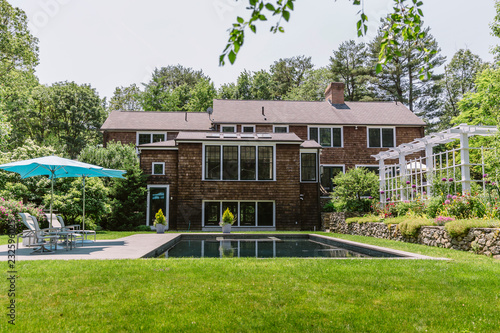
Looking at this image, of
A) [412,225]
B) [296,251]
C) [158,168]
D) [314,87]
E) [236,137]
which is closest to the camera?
[296,251]

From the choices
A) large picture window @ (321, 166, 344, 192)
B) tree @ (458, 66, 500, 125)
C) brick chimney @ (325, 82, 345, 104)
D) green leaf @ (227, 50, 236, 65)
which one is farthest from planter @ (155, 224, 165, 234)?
brick chimney @ (325, 82, 345, 104)

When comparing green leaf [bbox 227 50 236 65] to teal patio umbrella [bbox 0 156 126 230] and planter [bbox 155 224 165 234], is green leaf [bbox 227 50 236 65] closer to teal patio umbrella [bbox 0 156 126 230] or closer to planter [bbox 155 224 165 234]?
teal patio umbrella [bbox 0 156 126 230]

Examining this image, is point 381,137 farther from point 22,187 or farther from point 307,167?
point 22,187

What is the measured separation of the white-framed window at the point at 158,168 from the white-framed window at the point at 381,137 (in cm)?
1413

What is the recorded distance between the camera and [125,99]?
160 ft

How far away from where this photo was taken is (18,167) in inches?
410

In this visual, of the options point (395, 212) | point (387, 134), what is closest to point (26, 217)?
point (395, 212)

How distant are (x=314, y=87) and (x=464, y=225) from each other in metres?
37.4

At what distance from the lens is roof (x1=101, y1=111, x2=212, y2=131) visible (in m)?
27.5

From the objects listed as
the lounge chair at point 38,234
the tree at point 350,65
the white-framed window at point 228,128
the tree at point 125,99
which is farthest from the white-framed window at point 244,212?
the tree at point 125,99

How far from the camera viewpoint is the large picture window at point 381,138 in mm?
27547

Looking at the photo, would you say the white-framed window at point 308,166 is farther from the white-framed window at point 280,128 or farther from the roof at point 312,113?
the roof at point 312,113

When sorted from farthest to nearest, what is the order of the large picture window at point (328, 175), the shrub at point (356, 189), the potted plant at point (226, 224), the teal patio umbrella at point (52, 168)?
the large picture window at point (328, 175), the shrub at point (356, 189), the potted plant at point (226, 224), the teal patio umbrella at point (52, 168)

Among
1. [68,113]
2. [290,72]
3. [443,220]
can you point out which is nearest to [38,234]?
[443,220]
